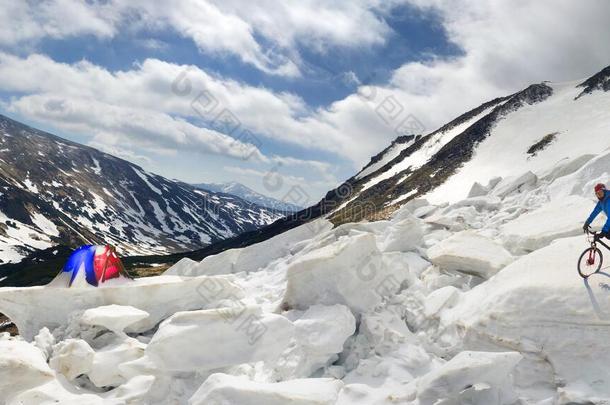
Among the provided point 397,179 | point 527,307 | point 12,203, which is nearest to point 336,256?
point 527,307

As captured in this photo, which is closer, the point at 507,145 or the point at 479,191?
the point at 479,191

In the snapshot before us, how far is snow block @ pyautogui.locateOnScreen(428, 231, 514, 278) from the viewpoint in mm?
13324

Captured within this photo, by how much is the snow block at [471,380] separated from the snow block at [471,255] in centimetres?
540

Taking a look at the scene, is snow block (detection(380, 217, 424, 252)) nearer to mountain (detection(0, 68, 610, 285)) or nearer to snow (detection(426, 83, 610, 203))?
mountain (detection(0, 68, 610, 285))

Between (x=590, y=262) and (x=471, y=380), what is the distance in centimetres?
483

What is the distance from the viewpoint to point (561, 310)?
9.10m

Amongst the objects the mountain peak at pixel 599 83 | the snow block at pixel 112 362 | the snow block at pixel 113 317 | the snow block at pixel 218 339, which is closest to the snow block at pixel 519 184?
the snow block at pixel 218 339

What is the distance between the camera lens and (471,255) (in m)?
13.8

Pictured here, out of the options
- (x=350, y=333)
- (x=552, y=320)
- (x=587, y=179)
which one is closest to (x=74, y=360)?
(x=350, y=333)

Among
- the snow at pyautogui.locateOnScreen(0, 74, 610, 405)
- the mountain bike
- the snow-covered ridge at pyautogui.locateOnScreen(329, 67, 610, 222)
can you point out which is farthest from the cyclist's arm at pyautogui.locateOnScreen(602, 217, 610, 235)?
the snow-covered ridge at pyautogui.locateOnScreen(329, 67, 610, 222)

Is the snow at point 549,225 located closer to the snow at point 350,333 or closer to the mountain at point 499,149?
the snow at point 350,333

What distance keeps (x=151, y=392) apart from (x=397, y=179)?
9718 centimetres

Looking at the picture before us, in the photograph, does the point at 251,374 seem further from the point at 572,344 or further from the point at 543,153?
the point at 543,153

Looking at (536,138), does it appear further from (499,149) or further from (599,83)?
(599,83)
